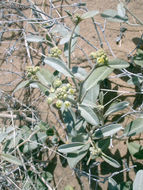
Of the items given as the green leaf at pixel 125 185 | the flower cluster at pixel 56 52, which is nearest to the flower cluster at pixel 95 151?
the green leaf at pixel 125 185

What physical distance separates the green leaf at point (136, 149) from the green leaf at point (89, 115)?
537mm

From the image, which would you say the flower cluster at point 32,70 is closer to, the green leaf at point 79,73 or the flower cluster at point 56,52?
the flower cluster at point 56,52

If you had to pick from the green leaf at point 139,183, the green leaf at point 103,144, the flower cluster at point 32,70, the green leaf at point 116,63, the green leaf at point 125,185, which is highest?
the green leaf at point 116,63

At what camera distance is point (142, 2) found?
2.25 metres

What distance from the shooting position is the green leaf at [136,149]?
1.90 metres

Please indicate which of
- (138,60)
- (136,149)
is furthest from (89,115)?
(138,60)

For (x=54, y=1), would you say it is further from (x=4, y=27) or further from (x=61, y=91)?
(x=61, y=91)

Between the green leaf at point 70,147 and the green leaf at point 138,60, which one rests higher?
the green leaf at point 138,60

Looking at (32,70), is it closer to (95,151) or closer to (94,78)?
(94,78)

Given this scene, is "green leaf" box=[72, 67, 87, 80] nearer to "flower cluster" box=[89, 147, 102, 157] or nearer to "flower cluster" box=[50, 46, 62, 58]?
"flower cluster" box=[50, 46, 62, 58]

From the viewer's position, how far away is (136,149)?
194cm

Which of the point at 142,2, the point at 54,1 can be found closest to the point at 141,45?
the point at 142,2

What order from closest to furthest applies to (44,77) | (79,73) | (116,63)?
1. (116,63)
2. (44,77)
3. (79,73)

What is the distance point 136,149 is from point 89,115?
1.97 ft
